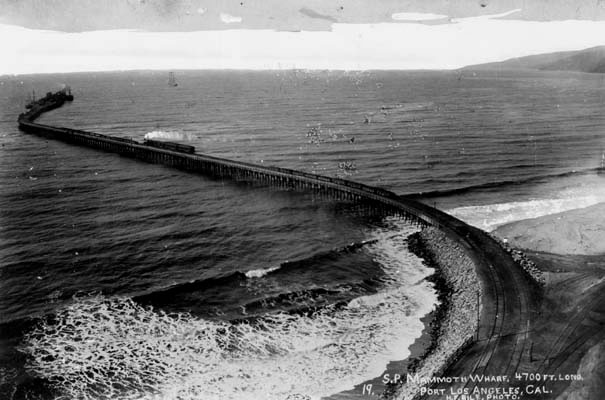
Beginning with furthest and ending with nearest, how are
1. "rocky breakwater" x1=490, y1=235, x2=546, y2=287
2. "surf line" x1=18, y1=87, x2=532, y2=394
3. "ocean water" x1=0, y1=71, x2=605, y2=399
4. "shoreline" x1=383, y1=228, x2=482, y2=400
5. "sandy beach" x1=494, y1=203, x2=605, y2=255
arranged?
"sandy beach" x1=494, y1=203, x2=605, y2=255 → "rocky breakwater" x1=490, y1=235, x2=546, y2=287 → "ocean water" x1=0, y1=71, x2=605, y2=399 → "surf line" x1=18, y1=87, x2=532, y2=394 → "shoreline" x1=383, y1=228, x2=482, y2=400

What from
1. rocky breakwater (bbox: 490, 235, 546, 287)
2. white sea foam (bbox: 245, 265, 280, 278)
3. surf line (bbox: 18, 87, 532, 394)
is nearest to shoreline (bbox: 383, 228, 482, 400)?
surf line (bbox: 18, 87, 532, 394)

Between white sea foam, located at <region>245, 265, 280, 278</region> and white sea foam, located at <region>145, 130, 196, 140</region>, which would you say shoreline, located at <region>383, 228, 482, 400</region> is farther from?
white sea foam, located at <region>145, 130, 196, 140</region>

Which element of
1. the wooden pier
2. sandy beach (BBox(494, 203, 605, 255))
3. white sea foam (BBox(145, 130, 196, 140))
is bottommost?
sandy beach (BBox(494, 203, 605, 255))

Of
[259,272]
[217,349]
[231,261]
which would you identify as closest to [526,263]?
[259,272]

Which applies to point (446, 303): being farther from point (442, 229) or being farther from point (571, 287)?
point (442, 229)

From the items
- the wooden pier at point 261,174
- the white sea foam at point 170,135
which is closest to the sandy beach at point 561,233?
the wooden pier at point 261,174

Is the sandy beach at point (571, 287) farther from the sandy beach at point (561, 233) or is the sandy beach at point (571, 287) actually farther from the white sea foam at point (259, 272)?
the white sea foam at point (259, 272)

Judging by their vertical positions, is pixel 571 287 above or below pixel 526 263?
below
